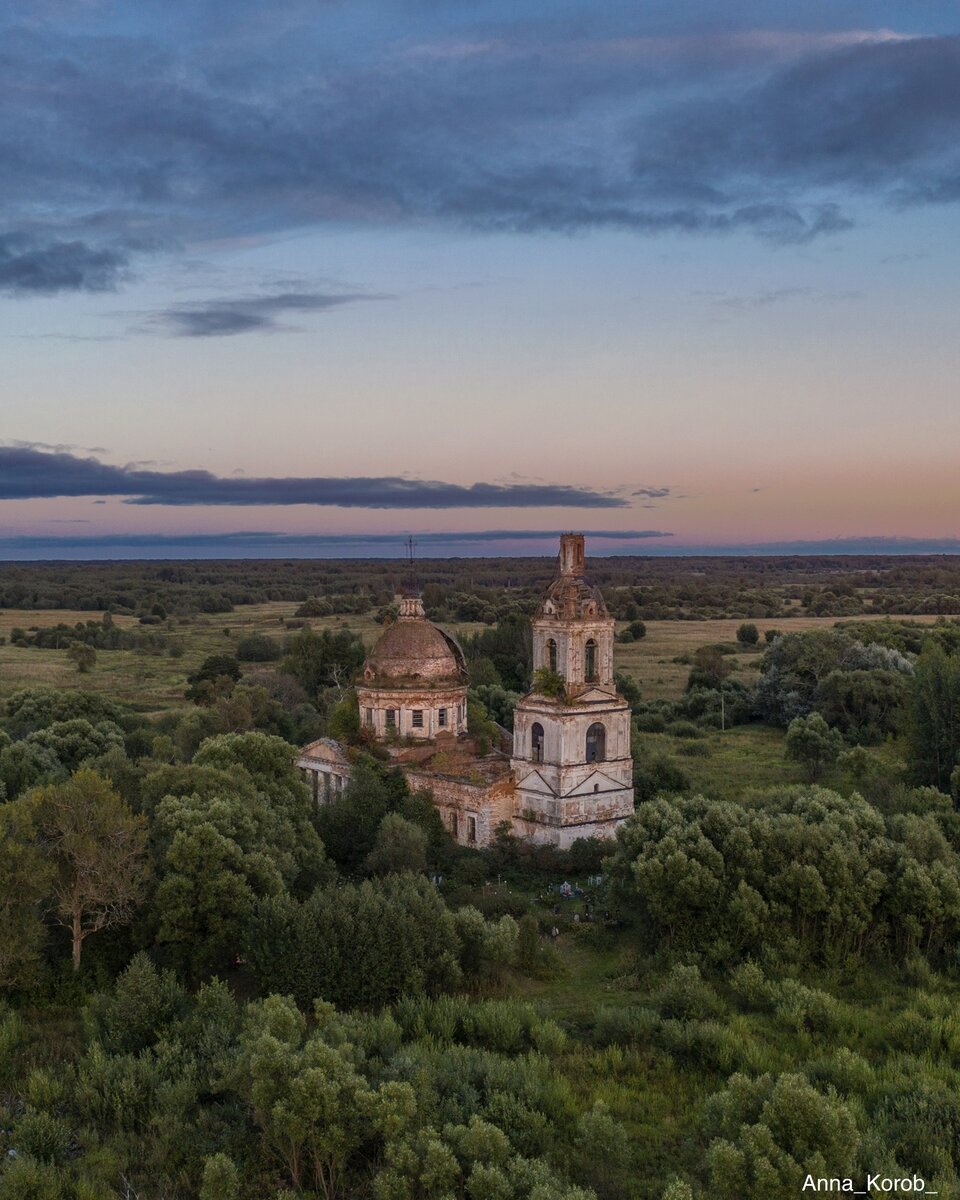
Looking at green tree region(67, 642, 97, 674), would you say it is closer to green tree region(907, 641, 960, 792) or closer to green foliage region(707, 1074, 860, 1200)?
green tree region(907, 641, 960, 792)

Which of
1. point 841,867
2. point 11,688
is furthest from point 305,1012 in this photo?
point 11,688

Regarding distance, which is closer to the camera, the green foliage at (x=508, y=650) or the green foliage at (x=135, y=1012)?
the green foliage at (x=135, y=1012)

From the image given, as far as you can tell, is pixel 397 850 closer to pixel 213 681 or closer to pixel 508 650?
pixel 508 650

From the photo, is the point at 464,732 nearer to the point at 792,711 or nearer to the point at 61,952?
the point at 61,952

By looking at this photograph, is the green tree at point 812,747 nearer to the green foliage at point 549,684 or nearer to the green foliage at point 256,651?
the green foliage at point 549,684

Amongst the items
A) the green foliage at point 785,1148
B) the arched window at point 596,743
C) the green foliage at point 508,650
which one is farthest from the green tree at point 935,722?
the green foliage at point 785,1148

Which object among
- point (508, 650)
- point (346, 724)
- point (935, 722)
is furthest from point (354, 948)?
point (508, 650)
